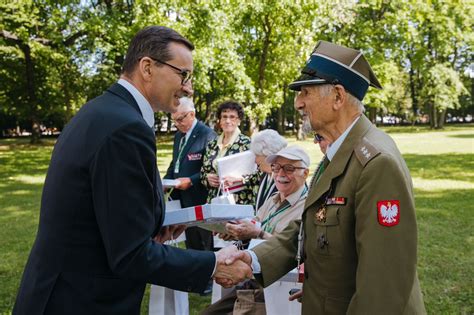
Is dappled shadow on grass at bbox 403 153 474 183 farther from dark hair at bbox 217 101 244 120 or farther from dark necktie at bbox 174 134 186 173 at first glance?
dark necktie at bbox 174 134 186 173

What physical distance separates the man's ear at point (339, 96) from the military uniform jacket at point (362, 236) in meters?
0.14

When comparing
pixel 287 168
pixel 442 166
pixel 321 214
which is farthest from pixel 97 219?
pixel 442 166

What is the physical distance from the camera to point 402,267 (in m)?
2.05

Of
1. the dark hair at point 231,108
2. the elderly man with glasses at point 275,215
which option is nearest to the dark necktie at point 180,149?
the dark hair at point 231,108

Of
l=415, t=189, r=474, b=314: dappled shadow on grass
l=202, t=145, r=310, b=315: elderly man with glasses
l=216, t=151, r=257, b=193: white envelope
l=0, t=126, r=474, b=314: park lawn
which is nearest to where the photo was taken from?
l=202, t=145, r=310, b=315: elderly man with glasses

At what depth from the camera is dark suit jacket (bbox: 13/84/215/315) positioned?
1966 mm

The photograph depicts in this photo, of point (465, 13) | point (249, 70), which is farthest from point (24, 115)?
point (465, 13)

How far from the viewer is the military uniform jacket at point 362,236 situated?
2037 mm

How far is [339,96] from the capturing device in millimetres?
2389

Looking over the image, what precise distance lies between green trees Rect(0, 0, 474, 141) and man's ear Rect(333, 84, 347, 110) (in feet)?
18.5

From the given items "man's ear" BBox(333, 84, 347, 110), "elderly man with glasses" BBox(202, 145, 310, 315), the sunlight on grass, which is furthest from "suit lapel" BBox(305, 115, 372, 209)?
the sunlight on grass

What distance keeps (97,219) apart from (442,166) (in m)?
17.8

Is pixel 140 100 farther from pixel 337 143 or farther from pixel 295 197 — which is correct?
pixel 295 197

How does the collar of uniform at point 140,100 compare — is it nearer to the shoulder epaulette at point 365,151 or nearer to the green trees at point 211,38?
the shoulder epaulette at point 365,151
